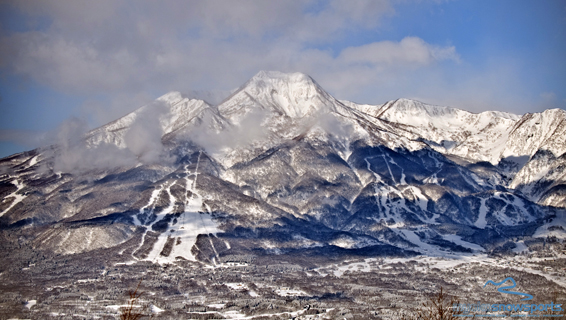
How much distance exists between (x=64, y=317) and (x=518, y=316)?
125 m

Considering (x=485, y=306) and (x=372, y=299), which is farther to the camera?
(x=372, y=299)

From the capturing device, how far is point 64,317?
512ft

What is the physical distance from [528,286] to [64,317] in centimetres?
15065

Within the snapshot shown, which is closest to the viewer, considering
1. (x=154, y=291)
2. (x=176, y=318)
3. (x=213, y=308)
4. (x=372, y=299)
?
(x=176, y=318)

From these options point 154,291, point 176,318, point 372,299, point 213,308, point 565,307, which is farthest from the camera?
point 154,291

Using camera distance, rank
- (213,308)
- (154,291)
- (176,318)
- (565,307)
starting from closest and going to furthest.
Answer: (565,307), (176,318), (213,308), (154,291)

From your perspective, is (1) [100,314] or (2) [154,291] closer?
(1) [100,314]

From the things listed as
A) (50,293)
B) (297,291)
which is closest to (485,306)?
(297,291)

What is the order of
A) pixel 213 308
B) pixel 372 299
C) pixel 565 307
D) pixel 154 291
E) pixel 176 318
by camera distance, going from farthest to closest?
pixel 154 291 < pixel 372 299 < pixel 213 308 < pixel 176 318 < pixel 565 307

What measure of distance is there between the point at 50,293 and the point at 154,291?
34888mm

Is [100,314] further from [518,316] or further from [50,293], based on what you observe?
[518,316]

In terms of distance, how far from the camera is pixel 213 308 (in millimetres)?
166125

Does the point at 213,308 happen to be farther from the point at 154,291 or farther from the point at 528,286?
the point at 528,286

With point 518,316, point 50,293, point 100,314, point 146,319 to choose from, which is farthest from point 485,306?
point 50,293
